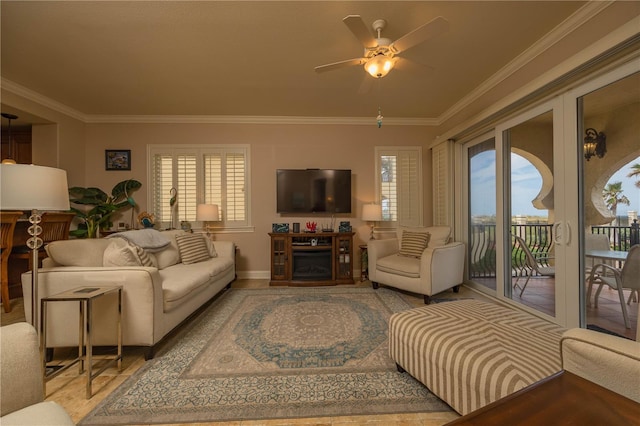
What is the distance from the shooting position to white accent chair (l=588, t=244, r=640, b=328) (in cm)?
172

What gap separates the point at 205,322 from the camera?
2.45 metres

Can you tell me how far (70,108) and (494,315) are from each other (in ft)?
18.9

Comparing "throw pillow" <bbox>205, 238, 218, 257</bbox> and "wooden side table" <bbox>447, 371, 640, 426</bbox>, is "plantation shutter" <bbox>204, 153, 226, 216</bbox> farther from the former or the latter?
"wooden side table" <bbox>447, 371, 640, 426</bbox>

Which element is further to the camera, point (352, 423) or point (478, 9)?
point (478, 9)

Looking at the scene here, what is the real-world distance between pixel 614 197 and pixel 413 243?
1.90 m

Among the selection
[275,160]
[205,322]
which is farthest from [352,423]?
[275,160]

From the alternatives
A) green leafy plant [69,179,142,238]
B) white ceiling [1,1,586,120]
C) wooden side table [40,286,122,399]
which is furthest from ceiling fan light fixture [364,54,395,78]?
green leafy plant [69,179,142,238]

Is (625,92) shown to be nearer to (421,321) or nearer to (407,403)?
(421,321)

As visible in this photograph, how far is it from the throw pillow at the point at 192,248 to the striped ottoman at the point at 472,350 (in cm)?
251

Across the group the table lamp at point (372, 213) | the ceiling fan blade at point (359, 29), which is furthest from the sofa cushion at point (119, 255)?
the table lamp at point (372, 213)

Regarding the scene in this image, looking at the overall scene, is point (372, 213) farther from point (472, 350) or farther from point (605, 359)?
point (605, 359)

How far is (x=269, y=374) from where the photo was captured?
65.4 inches

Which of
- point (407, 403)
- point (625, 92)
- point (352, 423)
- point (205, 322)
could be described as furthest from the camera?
point (205, 322)

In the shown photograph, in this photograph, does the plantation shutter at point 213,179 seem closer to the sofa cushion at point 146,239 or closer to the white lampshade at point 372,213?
the sofa cushion at point 146,239
